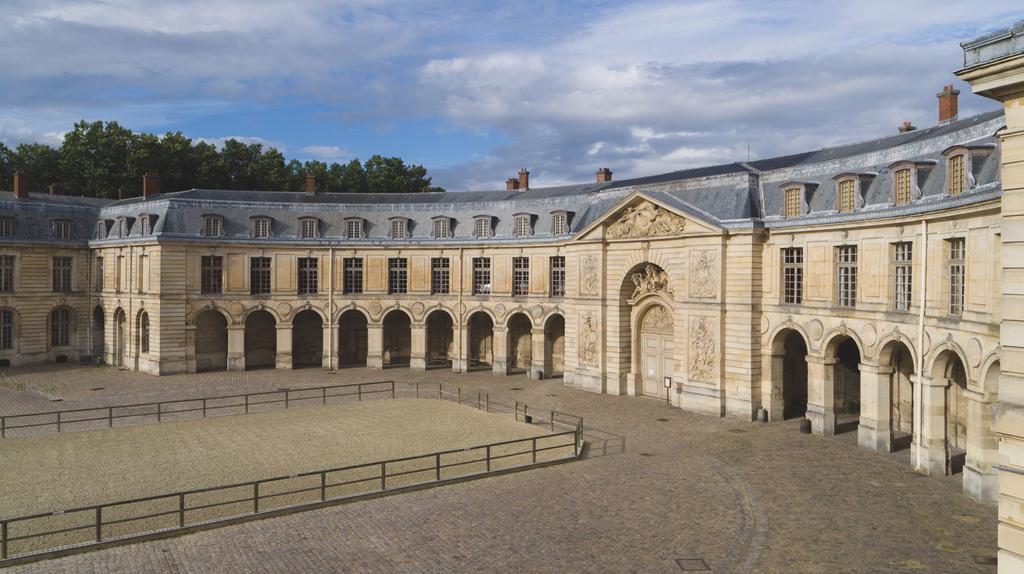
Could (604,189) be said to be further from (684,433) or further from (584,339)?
(684,433)

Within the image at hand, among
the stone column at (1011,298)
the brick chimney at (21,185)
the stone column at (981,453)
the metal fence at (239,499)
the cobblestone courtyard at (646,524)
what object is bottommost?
the cobblestone courtyard at (646,524)

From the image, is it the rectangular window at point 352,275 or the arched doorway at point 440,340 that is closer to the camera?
the rectangular window at point 352,275

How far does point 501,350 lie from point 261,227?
15.8 metres

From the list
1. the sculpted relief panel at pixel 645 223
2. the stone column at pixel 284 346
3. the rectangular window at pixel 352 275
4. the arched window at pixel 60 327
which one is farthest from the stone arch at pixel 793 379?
the arched window at pixel 60 327

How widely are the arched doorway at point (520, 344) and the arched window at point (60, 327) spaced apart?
2819cm

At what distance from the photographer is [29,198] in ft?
153

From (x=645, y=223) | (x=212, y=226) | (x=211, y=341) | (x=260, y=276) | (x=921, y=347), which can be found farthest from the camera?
(x=211, y=341)

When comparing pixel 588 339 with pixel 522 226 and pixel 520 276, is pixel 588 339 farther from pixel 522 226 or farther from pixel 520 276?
pixel 522 226

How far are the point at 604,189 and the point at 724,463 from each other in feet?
59.2

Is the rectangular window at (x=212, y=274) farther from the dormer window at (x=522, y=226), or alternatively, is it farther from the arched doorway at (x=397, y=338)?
the dormer window at (x=522, y=226)

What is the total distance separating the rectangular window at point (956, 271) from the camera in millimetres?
20859

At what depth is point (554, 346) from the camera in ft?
143

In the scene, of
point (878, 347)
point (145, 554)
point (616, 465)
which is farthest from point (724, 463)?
point (145, 554)

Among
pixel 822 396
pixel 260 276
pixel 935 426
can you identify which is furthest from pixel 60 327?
pixel 935 426
